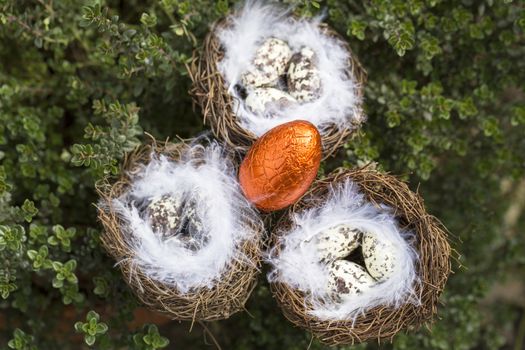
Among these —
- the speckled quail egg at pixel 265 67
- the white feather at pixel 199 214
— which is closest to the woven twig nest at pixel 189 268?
the white feather at pixel 199 214

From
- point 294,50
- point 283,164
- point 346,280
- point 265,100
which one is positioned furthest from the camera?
point 294,50

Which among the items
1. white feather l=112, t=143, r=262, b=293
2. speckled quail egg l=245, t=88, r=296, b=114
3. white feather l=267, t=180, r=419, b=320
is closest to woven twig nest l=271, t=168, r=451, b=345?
white feather l=267, t=180, r=419, b=320

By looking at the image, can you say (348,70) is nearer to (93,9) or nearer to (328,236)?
(328,236)

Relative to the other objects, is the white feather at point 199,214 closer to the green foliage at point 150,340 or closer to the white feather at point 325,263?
the white feather at point 325,263

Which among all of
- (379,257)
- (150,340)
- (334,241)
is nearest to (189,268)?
(150,340)

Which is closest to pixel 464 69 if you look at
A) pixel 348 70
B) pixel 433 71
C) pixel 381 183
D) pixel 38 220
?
pixel 433 71

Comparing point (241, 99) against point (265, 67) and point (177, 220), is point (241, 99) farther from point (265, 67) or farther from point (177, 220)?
point (177, 220)
